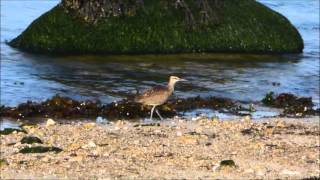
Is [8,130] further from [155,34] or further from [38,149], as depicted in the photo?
[155,34]

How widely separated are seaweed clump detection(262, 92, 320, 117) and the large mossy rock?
6.32 metres

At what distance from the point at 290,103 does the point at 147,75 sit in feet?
14.1

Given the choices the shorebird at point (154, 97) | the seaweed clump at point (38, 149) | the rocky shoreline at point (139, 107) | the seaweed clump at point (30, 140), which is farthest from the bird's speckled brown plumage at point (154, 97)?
the seaweed clump at point (38, 149)

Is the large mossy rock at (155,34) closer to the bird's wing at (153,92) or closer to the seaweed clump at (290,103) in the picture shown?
the seaweed clump at (290,103)

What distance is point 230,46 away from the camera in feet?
80.1

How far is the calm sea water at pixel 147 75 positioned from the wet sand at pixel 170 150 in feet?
12.0

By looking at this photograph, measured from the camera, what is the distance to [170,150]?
11.8m

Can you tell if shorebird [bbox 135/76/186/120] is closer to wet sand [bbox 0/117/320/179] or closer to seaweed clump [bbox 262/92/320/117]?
wet sand [bbox 0/117/320/179]

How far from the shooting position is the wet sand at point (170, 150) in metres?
10.5

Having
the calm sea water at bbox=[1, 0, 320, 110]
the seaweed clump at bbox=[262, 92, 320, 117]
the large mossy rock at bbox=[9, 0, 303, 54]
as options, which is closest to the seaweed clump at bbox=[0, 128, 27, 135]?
the calm sea water at bbox=[1, 0, 320, 110]

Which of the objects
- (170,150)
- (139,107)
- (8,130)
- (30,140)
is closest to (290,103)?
(139,107)

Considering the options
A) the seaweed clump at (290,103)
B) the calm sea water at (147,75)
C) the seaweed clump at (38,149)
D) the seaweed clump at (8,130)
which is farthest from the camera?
the calm sea water at (147,75)

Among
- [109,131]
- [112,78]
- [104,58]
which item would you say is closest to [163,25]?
[104,58]

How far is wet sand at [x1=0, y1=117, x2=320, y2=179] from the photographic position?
34.3 ft
